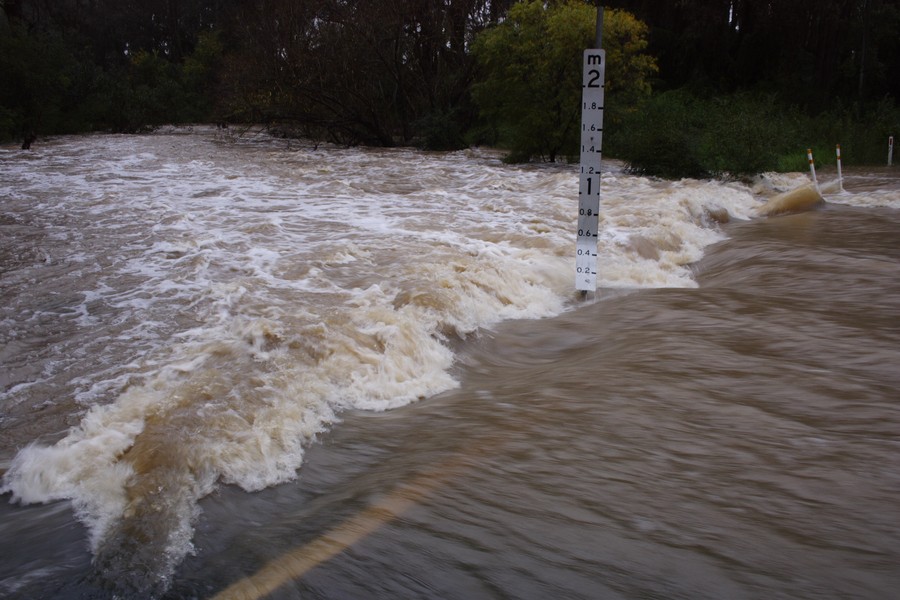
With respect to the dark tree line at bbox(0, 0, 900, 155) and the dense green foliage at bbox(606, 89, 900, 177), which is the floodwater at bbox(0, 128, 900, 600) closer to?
the dense green foliage at bbox(606, 89, 900, 177)

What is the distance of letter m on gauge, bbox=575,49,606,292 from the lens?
6.81 metres

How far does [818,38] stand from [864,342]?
98.8ft

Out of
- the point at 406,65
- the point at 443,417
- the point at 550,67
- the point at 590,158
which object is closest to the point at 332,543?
the point at 443,417

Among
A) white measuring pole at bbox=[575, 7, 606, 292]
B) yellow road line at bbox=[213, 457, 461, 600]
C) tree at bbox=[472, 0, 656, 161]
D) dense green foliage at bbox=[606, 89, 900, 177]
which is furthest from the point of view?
tree at bbox=[472, 0, 656, 161]

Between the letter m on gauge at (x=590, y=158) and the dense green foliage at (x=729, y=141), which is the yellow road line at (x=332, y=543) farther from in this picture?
the dense green foliage at (x=729, y=141)

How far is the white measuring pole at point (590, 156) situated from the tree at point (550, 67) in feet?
42.4

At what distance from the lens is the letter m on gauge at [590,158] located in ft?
22.3

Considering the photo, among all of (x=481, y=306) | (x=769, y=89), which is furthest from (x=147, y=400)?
(x=769, y=89)

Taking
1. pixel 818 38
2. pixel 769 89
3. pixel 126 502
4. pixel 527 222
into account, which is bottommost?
pixel 126 502

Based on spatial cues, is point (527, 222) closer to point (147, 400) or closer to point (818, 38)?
point (147, 400)

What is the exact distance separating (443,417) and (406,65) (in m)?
25.7

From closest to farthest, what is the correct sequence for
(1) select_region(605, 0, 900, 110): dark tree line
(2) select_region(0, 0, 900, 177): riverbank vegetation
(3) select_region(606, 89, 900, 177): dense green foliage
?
(3) select_region(606, 89, 900, 177): dense green foliage, (2) select_region(0, 0, 900, 177): riverbank vegetation, (1) select_region(605, 0, 900, 110): dark tree line

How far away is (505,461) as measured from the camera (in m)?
3.60

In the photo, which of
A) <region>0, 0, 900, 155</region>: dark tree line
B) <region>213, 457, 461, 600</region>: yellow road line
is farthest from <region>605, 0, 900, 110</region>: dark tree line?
<region>213, 457, 461, 600</region>: yellow road line
